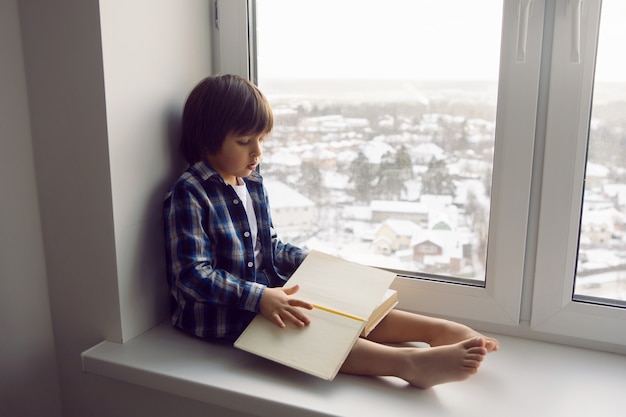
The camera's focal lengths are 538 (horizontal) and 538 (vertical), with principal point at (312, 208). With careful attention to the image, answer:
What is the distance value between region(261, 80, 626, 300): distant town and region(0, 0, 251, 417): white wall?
0.28 meters

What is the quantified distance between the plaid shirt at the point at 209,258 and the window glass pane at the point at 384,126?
8.6 inches

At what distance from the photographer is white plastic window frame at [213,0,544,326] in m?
0.94

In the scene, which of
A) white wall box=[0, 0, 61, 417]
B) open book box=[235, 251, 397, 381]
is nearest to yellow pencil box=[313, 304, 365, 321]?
open book box=[235, 251, 397, 381]

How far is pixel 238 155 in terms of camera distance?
1024 millimetres

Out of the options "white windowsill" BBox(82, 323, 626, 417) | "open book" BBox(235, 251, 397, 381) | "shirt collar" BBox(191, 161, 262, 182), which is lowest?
"white windowsill" BBox(82, 323, 626, 417)

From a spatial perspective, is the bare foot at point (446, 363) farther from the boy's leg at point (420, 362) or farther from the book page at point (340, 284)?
the book page at point (340, 284)

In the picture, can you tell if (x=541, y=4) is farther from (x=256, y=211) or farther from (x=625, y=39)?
(x=256, y=211)

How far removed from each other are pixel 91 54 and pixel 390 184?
0.61m

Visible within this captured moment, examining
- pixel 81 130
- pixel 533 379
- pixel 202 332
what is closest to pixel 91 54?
pixel 81 130

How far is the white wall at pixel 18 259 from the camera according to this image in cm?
→ 94

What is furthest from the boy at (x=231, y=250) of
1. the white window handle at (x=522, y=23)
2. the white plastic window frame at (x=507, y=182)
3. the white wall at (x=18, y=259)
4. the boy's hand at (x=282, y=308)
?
the white window handle at (x=522, y=23)

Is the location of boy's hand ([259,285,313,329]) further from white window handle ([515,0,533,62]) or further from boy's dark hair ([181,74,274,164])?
white window handle ([515,0,533,62])

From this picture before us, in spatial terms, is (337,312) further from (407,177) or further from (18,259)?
(18,259)

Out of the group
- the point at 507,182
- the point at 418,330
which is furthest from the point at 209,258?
the point at 507,182
